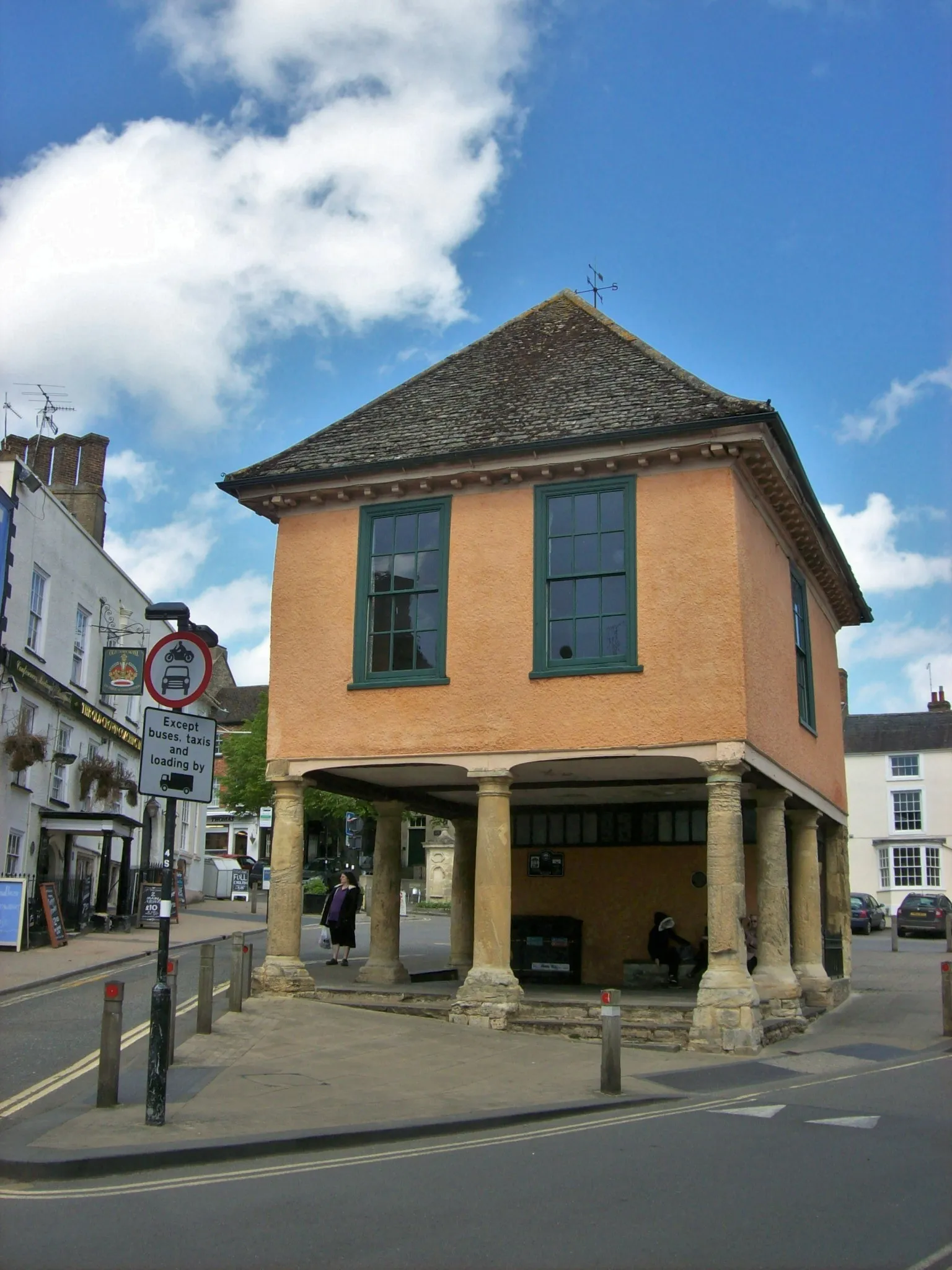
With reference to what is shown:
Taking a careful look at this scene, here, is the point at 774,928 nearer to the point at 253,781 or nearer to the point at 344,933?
the point at 344,933

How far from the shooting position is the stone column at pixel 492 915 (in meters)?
14.3

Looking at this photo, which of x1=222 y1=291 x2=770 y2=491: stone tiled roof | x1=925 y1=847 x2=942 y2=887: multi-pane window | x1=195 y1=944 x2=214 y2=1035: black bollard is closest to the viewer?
x1=195 y1=944 x2=214 y2=1035: black bollard

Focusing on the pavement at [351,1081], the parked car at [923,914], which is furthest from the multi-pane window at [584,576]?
the parked car at [923,914]

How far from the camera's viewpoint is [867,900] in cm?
4219

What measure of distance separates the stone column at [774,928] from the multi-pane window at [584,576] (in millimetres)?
3343

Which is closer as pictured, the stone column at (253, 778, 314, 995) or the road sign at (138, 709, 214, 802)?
the road sign at (138, 709, 214, 802)

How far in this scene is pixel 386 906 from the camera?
59.5 ft

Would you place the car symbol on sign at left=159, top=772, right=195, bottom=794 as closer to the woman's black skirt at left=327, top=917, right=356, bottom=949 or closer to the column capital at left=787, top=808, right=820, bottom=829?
the woman's black skirt at left=327, top=917, right=356, bottom=949

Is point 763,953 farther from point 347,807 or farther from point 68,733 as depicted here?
point 347,807

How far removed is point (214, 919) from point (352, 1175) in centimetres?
2873

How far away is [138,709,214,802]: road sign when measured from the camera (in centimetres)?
918

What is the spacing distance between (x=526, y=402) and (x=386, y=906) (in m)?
7.71

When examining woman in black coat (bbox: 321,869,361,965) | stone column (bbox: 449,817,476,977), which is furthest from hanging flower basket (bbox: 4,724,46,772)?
stone column (bbox: 449,817,476,977)

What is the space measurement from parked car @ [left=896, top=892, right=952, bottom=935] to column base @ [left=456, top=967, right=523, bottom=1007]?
27470 millimetres
